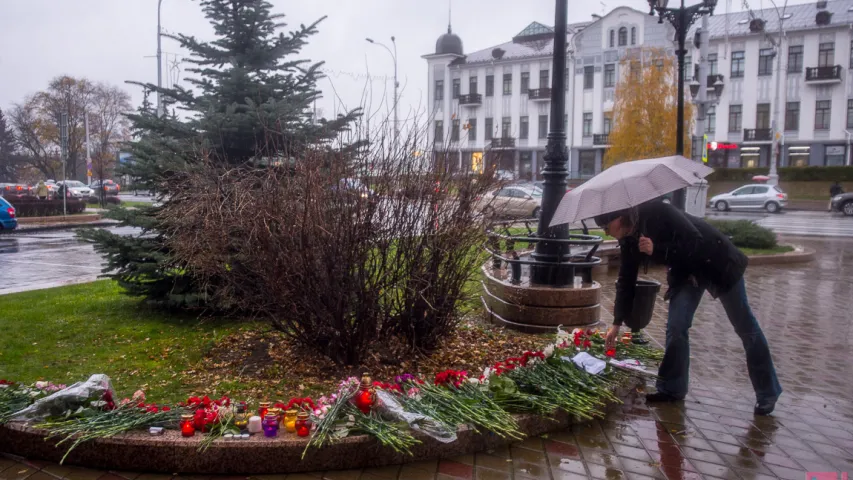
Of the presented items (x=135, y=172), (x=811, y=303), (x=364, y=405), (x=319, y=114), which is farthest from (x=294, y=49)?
(x=811, y=303)

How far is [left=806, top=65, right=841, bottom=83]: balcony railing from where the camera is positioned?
146 ft

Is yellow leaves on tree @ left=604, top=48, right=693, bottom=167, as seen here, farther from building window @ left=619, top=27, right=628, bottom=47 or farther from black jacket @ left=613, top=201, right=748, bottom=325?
black jacket @ left=613, top=201, right=748, bottom=325

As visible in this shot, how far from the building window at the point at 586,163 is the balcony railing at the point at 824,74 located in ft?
51.6

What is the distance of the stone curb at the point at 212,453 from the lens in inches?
145

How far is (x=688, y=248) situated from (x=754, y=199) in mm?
34801

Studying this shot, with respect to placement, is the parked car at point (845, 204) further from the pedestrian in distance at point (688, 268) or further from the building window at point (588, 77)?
the pedestrian in distance at point (688, 268)

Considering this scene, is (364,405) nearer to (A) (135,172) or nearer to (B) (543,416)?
(B) (543,416)

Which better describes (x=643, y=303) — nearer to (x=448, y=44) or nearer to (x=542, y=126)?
(x=542, y=126)

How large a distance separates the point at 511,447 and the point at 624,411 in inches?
42.8

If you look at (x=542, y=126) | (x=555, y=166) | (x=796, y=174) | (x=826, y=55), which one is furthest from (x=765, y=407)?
(x=542, y=126)

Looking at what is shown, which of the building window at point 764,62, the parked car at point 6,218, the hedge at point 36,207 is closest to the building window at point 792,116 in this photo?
the building window at point 764,62

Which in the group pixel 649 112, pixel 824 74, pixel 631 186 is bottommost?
pixel 631 186

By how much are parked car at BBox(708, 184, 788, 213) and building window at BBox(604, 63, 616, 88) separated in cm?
1816

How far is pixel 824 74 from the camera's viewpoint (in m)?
44.8
